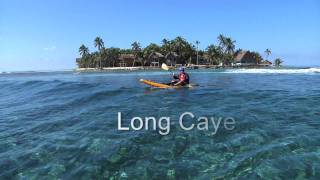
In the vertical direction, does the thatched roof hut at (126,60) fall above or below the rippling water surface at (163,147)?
above

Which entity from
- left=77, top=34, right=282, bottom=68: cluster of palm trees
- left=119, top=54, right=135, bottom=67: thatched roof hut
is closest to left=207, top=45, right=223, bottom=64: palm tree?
left=77, top=34, right=282, bottom=68: cluster of palm trees

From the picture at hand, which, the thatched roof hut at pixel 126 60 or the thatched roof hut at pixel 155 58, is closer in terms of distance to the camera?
the thatched roof hut at pixel 155 58

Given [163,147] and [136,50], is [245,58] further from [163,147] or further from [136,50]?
[163,147]

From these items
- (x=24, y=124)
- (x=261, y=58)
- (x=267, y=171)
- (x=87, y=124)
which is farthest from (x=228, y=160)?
(x=261, y=58)

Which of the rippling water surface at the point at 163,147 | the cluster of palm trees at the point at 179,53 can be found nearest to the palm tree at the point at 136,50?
the cluster of palm trees at the point at 179,53

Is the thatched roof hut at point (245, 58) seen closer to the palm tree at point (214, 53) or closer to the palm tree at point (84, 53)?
the palm tree at point (214, 53)

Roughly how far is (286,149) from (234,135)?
2042 millimetres

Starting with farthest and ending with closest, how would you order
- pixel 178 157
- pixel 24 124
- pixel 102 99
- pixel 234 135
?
pixel 102 99
pixel 24 124
pixel 234 135
pixel 178 157

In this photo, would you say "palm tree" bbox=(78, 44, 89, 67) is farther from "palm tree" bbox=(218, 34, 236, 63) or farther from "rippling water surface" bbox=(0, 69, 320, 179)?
"rippling water surface" bbox=(0, 69, 320, 179)

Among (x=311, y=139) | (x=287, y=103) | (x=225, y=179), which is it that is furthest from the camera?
(x=287, y=103)

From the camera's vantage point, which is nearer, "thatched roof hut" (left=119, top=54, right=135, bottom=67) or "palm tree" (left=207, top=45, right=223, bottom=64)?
"palm tree" (left=207, top=45, right=223, bottom=64)

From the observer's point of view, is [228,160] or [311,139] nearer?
[228,160]

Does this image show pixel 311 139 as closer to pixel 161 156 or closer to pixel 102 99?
pixel 161 156

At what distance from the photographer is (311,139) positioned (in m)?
10.9
